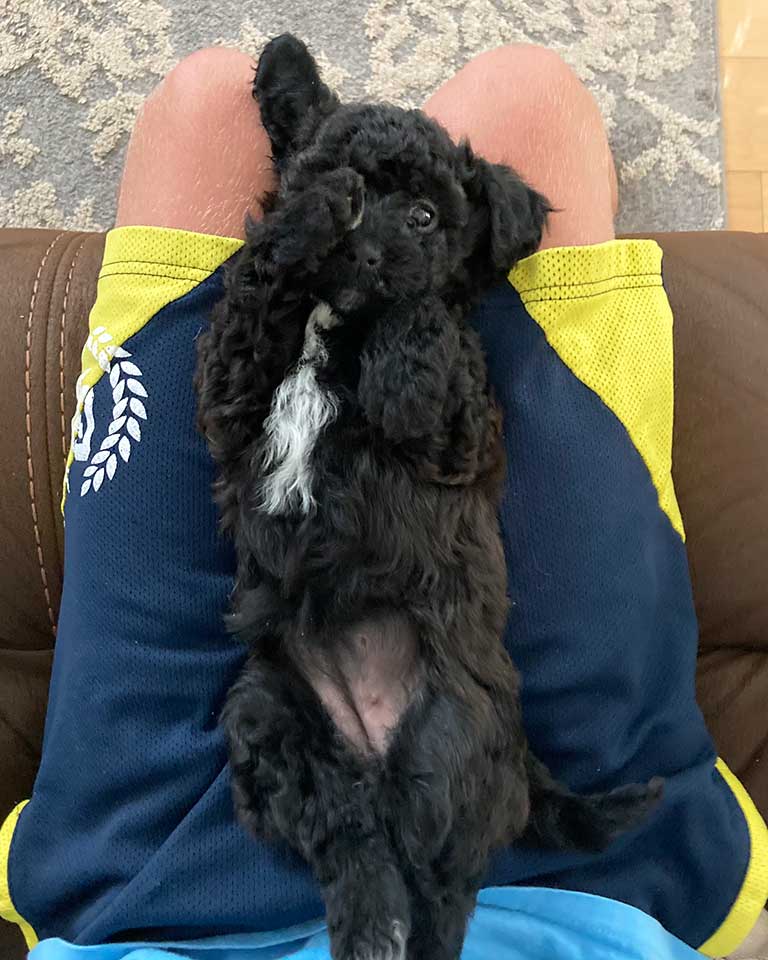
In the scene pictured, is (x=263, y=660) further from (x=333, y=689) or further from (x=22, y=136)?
(x=22, y=136)

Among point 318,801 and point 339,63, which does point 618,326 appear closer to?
point 318,801

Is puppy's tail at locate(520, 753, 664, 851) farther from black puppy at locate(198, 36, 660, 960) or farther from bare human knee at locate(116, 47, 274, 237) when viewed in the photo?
bare human knee at locate(116, 47, 274, 237)

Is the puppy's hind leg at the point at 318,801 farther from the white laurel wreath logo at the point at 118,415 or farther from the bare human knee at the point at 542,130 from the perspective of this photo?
the bare human knee at the point at 542,130

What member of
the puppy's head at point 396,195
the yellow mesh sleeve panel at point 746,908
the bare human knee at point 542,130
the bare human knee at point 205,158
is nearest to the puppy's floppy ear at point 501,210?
the puppy's head at point 396,195

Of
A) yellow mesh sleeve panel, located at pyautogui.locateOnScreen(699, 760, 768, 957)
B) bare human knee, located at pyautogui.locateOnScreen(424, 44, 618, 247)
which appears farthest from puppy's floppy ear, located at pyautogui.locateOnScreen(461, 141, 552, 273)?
yellow mesh sleeve panel, located at pyautogui.locateOnScreen(699, 760, 768, 957)

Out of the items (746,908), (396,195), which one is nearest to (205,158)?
(396,195)

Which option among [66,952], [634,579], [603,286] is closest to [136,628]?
[66,952]
